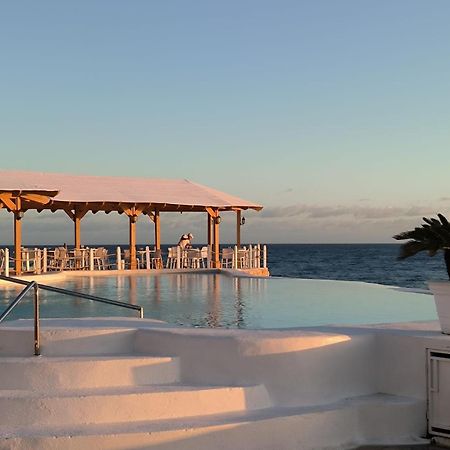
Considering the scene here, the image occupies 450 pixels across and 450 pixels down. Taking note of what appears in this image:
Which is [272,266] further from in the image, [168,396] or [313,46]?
[168,396]

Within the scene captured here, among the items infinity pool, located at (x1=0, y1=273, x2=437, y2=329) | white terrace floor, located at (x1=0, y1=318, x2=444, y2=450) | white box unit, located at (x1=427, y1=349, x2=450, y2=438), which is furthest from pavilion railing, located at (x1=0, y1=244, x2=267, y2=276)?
white box unit, located at (x1=427, y1=349, x2=450, y2=438)

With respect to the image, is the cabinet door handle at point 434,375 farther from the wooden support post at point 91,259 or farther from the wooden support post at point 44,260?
the wooden support post at point 91,259

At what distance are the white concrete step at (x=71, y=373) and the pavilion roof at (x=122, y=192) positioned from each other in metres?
14.4

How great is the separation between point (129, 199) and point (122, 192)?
105 cm

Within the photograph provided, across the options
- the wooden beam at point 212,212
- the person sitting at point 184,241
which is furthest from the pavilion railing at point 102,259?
the wooden beam at point 212,212

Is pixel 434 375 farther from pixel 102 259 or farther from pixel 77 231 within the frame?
pixel 77 231

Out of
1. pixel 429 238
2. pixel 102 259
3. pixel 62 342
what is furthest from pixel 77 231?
pixel 429 238

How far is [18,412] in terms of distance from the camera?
19.1 ft

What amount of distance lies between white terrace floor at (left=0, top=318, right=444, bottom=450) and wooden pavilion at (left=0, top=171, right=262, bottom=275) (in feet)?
47.1

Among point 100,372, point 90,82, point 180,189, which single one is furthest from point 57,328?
point 180,189

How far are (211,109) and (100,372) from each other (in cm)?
1792

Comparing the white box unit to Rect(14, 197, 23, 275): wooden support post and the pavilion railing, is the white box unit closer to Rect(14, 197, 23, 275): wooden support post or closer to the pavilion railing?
Rect(14, 197, 23, 275): wooden support post

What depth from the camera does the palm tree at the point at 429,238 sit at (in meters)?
6.32

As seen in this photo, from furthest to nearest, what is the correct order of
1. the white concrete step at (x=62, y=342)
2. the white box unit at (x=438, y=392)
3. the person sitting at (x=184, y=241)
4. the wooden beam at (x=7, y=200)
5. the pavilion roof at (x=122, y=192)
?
1. the person sitting at (x=184, y=241)
2. the pavilion roof at (x=122, y=192)
3. the wooden beam at (x=7, y=200)
4. the white concrete step at (x=62, y=342)
5. the white box unit at (x=438, y=392)
